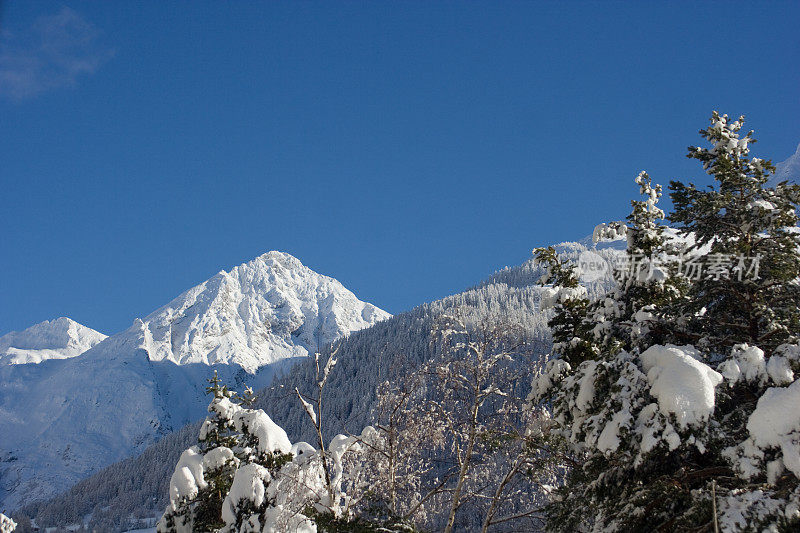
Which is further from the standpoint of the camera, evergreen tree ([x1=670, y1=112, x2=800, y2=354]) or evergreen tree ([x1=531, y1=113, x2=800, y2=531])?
evergreen tree ([x1=670, y1=112, x2=800, y2=354])

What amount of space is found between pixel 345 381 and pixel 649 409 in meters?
131

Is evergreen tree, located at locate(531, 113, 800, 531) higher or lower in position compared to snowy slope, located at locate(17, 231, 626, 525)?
lower

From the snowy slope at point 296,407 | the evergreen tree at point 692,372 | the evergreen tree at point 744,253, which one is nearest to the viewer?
the evergreen tree at point 692,372

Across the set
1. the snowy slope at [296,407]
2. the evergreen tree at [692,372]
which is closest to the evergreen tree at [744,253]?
the evergreen tree at [692,372]

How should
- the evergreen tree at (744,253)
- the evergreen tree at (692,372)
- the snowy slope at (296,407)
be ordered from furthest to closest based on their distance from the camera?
the snowy slope at (296,407)
the evergreen tree at (744,253)
the evergreen tree at (692,372)

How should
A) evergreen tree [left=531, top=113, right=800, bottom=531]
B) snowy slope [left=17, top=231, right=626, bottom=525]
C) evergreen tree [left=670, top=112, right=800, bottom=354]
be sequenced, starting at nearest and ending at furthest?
evergreen tree [left=531, top=113, right=800, bottom=531]
evergreen tree [left=670, top=112, right=800, bottom=354]
snowy slope [left=17, top=231, right=626, bottom=525]

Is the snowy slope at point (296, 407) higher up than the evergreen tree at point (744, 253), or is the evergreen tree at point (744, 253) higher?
the snowy slope at point (296, 407)

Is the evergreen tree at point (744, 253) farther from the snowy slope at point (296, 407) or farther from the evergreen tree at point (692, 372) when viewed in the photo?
the snowy slope at point (296, 407)

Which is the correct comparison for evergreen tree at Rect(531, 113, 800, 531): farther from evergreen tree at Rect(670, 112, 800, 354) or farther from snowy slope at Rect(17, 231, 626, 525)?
snowy slope at Rect(17, 231, 626, 525)

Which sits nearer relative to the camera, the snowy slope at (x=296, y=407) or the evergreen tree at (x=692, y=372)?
the evergreen tree at (x=692, y=372)

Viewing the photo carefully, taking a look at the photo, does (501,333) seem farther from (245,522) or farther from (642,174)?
(245,522)

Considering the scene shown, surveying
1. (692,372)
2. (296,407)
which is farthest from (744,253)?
(296,407)

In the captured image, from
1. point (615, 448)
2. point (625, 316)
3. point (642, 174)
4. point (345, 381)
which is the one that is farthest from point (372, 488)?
point (345, 381)

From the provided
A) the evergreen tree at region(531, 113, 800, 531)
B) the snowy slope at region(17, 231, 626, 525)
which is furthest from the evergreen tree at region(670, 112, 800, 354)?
the snowy slope at region(17, 231, 626, 525)
